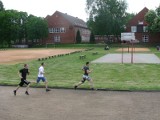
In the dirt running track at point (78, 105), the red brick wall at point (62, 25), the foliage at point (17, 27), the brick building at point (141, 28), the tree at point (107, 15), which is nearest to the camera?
the dirt running track at point (78, 105)

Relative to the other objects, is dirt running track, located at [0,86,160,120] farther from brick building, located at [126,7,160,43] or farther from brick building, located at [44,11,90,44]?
brick building, located at [44,11,90,44]

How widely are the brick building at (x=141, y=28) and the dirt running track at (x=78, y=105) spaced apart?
255 feet

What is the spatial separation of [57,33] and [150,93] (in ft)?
281

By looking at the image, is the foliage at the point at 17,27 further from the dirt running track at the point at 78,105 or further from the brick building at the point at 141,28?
the dirt running track at the point at 78,105

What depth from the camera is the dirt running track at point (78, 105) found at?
38.9ft

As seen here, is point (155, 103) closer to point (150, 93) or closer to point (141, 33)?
point (150, 93)

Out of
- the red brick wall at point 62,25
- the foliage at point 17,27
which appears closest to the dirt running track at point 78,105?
the foliage at point 17,27

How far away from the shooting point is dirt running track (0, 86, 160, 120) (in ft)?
38.9

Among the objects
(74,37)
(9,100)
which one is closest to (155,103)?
(9,100)

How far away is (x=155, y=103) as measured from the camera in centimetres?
1410

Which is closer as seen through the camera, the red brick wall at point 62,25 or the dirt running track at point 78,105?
the dirt running track at point 78,105

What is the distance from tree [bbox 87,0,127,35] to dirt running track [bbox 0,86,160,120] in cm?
7000

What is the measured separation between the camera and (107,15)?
282ft

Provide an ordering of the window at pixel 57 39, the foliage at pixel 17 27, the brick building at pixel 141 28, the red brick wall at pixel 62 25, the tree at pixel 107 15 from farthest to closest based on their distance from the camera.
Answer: the window at pixel 57 39 < the red brick wall at pixel 62 25 < the foliage at pixel 17 27 < the brick building at pixel 141 28 < the tree at pixel 107 15
